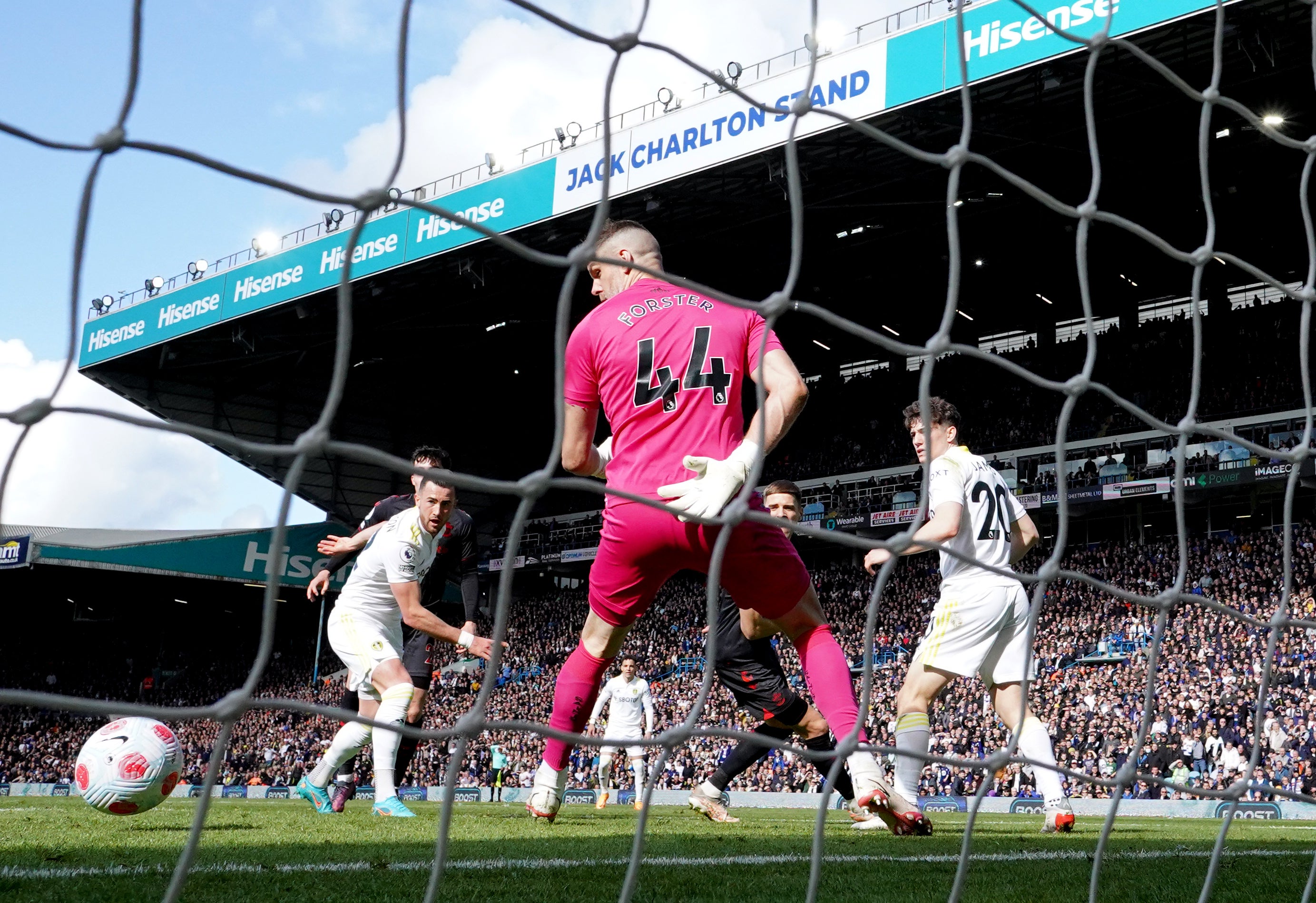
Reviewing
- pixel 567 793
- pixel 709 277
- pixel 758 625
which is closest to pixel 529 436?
pixel 709 277

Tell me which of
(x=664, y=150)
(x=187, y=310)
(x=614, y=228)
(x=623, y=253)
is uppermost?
(x=664, y=150)

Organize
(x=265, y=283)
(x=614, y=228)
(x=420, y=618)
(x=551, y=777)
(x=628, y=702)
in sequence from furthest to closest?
(x=265, y=283)
(x=628, y=702)
(x=420, y=618)
(x=551, y=777)
(x=614, y=228)

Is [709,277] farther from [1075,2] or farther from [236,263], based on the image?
[1075,2]

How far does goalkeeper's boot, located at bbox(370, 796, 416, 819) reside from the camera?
5332 millimetres

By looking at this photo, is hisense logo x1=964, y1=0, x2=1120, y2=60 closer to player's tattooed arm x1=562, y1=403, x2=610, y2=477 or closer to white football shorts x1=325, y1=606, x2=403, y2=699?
white football shorts x1=325, y1=606, x2=403, y2=699

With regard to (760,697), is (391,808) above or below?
below

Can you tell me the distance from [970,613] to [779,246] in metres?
21.1

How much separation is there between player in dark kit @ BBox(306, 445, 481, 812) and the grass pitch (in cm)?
76

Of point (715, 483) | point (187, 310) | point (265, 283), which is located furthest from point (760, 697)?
point (187, 310)

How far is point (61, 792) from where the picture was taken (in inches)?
900

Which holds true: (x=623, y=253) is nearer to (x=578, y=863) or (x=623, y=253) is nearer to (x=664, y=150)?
(x=578, y=863)

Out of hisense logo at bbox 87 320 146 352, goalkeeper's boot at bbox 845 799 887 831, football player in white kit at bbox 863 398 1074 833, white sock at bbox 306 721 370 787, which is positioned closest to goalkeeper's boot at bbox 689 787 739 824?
goalkeeper's boot at bbox 845 799 887 831

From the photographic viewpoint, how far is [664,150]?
20.5 metres

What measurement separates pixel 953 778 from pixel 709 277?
46.2ft
